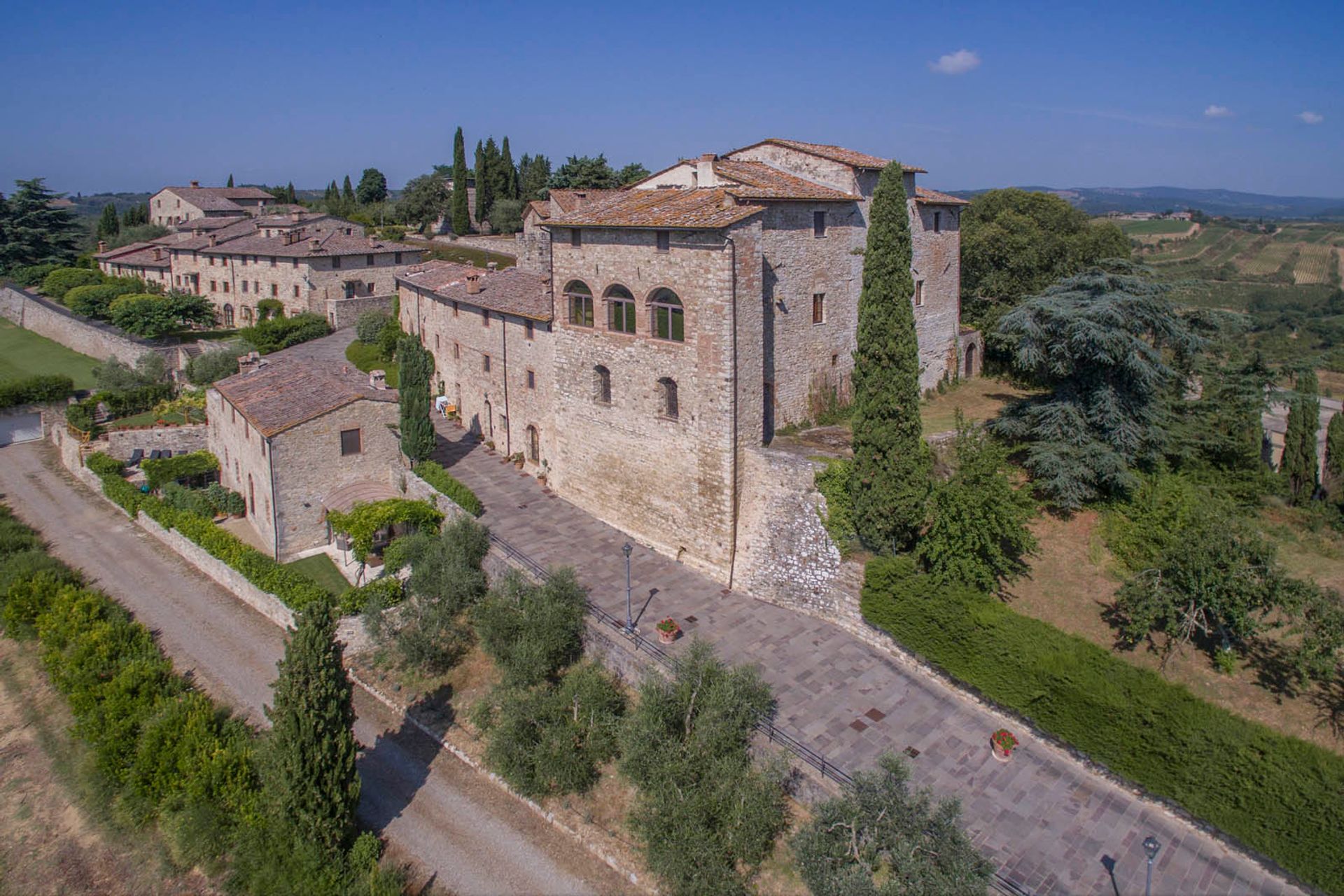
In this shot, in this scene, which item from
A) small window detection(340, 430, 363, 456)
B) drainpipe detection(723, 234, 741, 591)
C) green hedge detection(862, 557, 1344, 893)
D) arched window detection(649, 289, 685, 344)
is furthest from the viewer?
small window detection(340, 430, 363, 456)

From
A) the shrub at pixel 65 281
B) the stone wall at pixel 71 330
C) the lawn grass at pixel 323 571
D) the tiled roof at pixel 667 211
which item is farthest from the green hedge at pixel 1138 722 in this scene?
the shrub at pixel 65 281

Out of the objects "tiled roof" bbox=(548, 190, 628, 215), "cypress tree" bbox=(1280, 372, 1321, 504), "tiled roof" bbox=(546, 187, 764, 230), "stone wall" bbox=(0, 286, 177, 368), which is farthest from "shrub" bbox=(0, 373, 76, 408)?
"cypress tree" bbox=(1280, 372, 1321, 504)

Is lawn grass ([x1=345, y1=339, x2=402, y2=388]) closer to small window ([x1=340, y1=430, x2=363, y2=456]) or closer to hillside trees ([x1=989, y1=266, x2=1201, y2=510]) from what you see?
small window ([x1=340, y1=430, x2=363, y2=456])

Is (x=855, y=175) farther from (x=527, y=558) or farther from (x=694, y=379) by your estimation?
(x=527, y=558)

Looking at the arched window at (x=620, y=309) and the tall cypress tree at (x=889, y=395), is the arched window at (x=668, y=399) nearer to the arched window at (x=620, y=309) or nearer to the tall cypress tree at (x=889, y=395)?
the arched window at (x=620, y=309)

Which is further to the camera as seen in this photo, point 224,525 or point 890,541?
point 224,525

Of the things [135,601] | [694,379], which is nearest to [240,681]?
[135,601]
